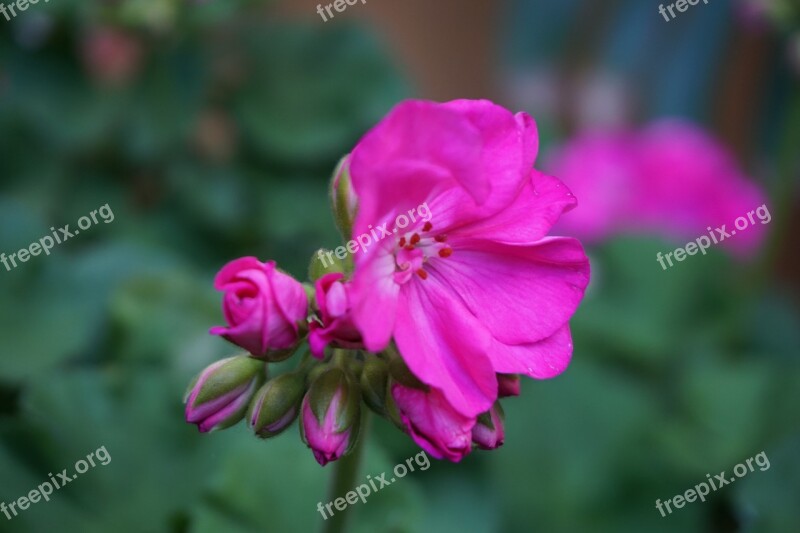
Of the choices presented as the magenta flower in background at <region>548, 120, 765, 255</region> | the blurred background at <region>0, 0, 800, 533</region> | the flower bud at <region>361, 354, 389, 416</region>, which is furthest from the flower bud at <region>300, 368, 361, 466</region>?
the magenta flower in background at <region>548, 120, 765, 255</region>

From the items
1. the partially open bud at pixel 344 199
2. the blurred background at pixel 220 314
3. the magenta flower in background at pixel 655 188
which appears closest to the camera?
the partially open bud at pixel 344 199

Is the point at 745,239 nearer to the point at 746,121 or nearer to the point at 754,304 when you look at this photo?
the point at 754,304

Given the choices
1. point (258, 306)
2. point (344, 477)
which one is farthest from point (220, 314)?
point (258, 306)

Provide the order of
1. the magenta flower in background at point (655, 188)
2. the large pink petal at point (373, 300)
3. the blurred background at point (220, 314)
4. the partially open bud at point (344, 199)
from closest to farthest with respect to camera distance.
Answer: the large pink petal at point (373, 300)
the partially open bud at point (344, 199)
the blurred background at point (220, 314)
the magenta flower in background at point (655, 188)

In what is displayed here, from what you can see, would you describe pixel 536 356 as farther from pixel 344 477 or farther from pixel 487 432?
pixel 344 477

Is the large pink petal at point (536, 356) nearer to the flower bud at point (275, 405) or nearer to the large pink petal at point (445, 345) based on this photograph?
the large pink petal at point (445, 345)

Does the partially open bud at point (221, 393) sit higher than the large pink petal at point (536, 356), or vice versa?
the partially open bud at point (221, 393)

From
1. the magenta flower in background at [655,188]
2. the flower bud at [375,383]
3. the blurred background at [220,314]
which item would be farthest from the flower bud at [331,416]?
the magenta flower in background at [655,188]

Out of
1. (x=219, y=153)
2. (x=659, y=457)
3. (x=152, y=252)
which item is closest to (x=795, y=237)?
(x=659, y=457)

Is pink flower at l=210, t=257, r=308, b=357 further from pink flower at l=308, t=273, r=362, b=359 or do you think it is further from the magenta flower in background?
the magenta flower in background
